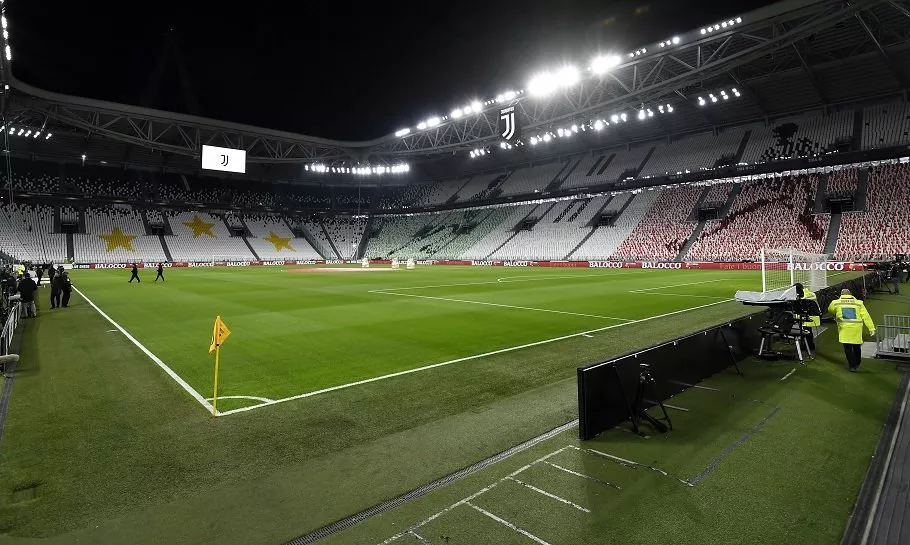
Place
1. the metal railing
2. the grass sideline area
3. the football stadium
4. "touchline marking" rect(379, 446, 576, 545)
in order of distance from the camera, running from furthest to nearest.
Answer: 1. the metal railing
2. the grass sideline area
3. the football stadium
4. "touchline marking" rect(379, 446, 576, 545)

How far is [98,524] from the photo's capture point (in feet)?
12.7

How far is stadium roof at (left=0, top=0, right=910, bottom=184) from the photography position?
92.2 ft

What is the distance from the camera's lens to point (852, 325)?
8227mm

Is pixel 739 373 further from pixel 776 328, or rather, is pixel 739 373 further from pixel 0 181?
pixel 0 181

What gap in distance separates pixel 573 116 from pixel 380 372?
1413 inches

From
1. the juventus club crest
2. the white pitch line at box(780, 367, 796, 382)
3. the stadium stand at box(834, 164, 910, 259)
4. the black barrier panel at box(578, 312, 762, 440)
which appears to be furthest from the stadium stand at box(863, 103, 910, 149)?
the black barrier panel at box(578, 312, 762, 440)

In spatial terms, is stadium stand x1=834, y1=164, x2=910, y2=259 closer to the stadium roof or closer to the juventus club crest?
the stadium roof

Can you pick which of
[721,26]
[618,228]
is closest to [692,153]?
[618,228]

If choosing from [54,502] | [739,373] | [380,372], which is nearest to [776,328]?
[739,373]

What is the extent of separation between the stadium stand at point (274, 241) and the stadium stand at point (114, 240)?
1314 cm

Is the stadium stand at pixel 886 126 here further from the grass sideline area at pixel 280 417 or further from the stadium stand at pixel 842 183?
the grass sideline area at pixel 280 417

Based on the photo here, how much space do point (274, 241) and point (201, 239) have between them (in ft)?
34.0

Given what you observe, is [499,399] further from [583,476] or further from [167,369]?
[167,369]

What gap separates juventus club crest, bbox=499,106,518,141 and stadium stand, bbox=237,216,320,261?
169 ft
